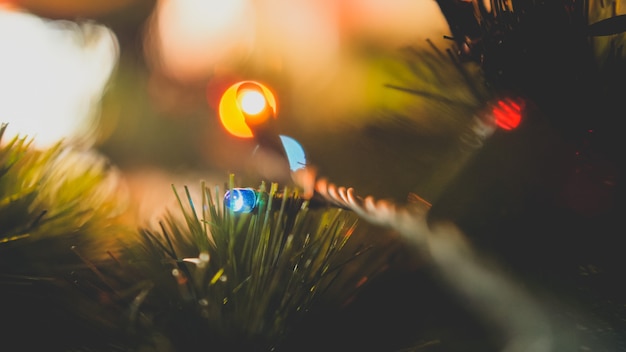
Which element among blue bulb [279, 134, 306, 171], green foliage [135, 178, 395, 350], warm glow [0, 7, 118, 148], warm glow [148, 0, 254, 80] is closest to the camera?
green foliage [135, 178, 395, 350]

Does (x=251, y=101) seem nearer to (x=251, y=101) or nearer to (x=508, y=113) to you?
(x=251, y=101)

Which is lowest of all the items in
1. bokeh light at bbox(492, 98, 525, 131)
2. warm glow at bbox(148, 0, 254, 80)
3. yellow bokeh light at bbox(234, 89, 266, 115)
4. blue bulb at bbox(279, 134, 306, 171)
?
bokeh light at bbox(492, 98, 525, 131)

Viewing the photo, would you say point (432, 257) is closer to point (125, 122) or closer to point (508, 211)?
point (508, 211)

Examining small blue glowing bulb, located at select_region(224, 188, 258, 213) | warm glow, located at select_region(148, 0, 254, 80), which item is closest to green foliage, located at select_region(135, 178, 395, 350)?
small blue glowing bulb, located at select_region(224, 188, 258, 213)

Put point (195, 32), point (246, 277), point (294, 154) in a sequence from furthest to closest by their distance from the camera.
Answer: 1. point (195, 32)
2. point (294, 154)
3. point (246, 277)

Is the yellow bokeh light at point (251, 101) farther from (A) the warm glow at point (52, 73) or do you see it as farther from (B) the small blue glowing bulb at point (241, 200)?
(A) the warm glow at point (52, 73)

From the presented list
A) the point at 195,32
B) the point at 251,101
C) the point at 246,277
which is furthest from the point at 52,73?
the point at 246,277

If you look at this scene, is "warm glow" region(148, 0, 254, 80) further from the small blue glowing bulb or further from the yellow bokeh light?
the small blue glowing bulb
